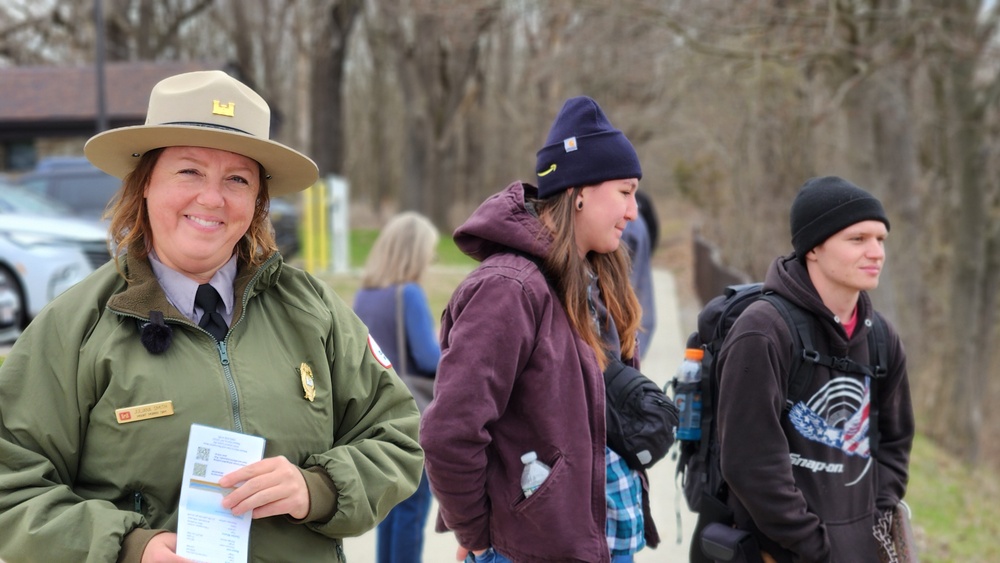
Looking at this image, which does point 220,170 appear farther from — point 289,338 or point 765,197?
point 765,197

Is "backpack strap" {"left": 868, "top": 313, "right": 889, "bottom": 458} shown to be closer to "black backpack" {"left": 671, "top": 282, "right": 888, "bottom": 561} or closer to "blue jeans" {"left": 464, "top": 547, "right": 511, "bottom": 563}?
"black backpack" {"left": 671, "top": 282, "right": 888, "bottom": 561}

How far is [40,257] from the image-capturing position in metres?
10.5

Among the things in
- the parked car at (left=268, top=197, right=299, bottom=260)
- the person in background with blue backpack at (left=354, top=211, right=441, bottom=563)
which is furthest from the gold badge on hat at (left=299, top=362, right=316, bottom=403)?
the parked car at (left=268, top=197, right=299, bottom=260)

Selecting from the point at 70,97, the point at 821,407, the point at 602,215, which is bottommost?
the point at 821,407

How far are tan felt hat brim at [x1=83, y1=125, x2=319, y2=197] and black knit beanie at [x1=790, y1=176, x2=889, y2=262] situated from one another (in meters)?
1.68

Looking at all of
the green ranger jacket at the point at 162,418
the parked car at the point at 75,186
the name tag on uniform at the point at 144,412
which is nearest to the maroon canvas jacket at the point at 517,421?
the green ranger jacket at the point at 162,418

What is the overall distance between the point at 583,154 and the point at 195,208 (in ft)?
3.86

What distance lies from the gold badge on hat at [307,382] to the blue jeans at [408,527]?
236 centimetres

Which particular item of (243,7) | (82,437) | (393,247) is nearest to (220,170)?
(82,437)

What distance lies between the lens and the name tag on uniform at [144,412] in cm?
210

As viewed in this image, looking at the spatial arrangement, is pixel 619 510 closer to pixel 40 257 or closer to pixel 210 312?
pixel 210 312

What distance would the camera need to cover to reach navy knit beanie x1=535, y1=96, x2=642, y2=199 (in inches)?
117

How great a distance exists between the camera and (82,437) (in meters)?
2.14

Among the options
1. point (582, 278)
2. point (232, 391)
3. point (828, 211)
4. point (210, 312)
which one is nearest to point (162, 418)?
point (232, 391)
